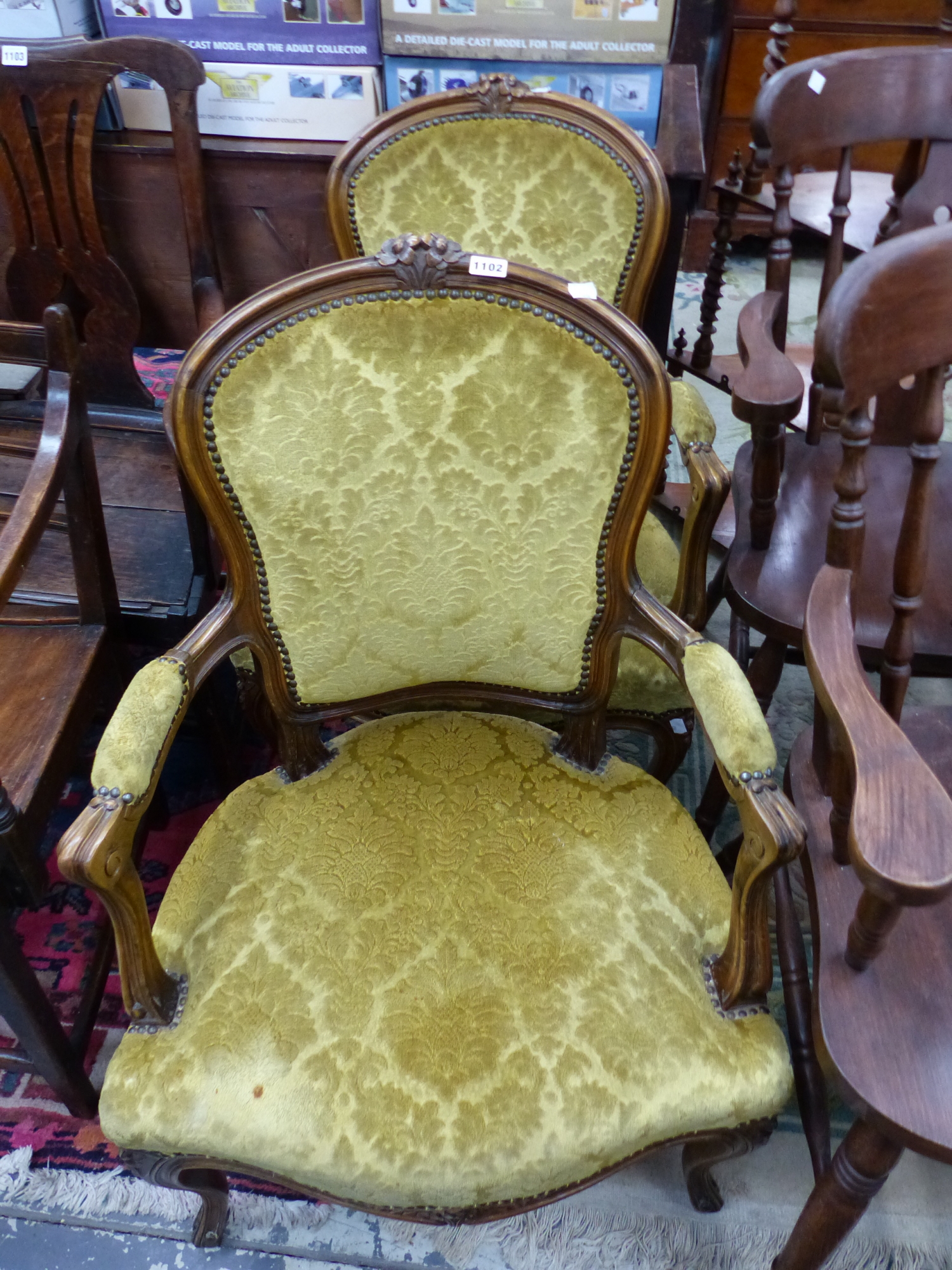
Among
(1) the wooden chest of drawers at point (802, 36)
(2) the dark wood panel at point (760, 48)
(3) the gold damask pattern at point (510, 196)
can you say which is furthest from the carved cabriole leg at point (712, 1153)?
(2) the dark wood panel at point (760, 48)

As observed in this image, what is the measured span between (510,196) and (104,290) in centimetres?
76

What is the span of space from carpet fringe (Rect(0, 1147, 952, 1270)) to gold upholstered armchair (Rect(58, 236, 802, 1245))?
0.39 feet

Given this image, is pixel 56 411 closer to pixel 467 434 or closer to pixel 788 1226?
pixel 467 434

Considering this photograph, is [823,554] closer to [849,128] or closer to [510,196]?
[849,128]

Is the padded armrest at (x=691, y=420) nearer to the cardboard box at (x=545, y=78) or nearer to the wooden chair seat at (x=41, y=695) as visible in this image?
the cardboard box at (x=545, y=78)

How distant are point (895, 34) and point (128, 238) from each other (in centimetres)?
236

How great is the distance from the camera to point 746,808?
2.67 feet

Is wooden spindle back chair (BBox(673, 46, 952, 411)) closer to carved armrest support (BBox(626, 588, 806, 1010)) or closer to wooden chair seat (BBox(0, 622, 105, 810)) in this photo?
carved armrest support (BBox(626, 588, 806, 1010))

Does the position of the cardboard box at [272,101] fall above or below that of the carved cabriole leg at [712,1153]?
above

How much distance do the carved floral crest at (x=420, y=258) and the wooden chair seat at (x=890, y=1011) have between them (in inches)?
26.2

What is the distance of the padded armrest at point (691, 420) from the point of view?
51.3 inches

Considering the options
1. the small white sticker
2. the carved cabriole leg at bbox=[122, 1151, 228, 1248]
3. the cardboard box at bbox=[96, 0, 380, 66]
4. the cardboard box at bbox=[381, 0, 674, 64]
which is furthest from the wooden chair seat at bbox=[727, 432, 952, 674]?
the cardboard box at bbox=[96, 0, 380, 66]

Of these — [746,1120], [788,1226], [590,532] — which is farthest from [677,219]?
[788,1226]

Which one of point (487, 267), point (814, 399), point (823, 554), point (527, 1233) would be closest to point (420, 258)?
point (487, 267)
